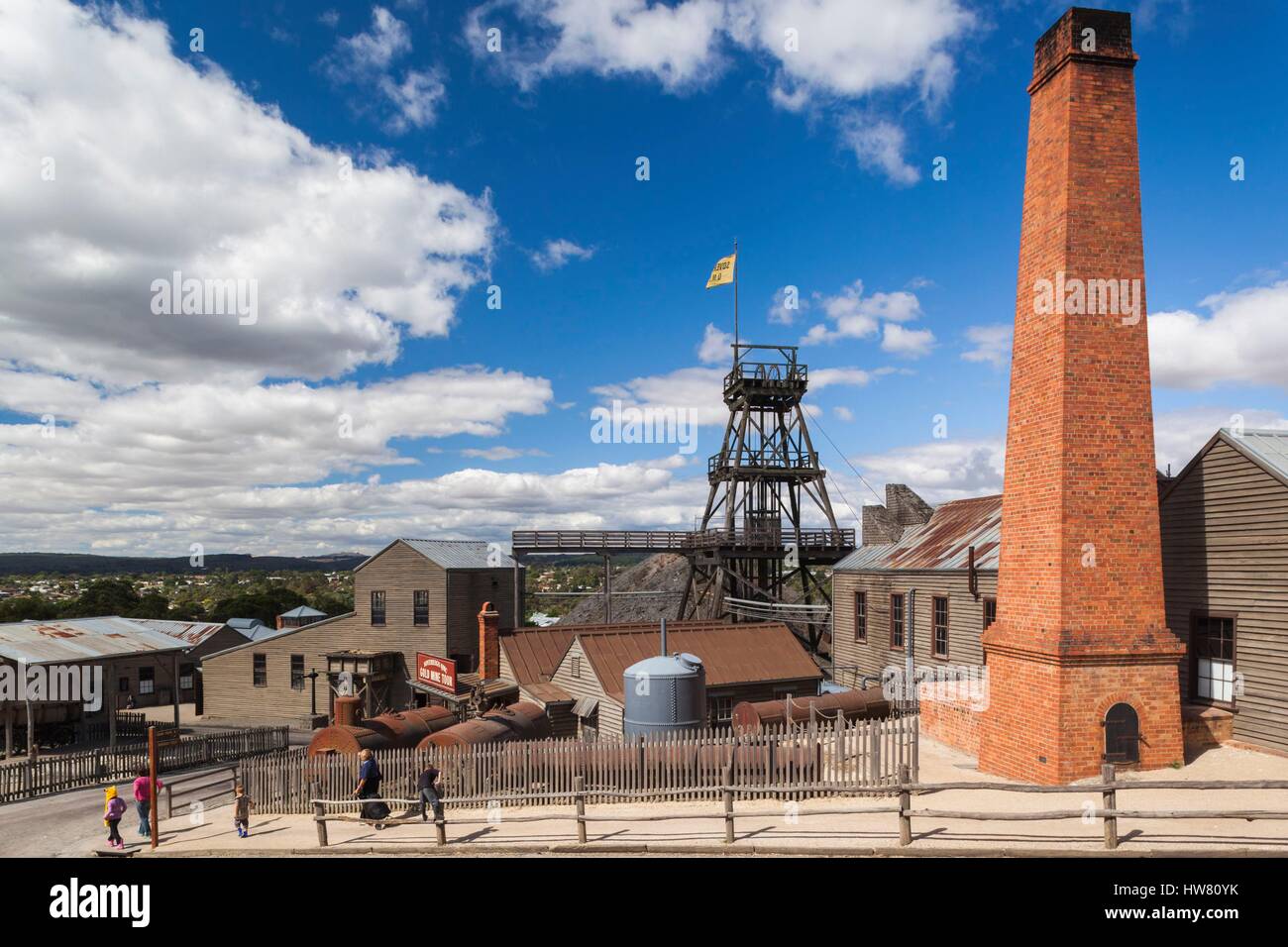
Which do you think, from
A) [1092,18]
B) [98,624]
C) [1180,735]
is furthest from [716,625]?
[98,624]

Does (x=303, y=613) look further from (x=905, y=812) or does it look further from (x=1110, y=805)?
(x=1110, y=805)

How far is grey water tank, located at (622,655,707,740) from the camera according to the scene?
62.8 ft

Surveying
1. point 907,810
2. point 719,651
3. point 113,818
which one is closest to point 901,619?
point 719,651

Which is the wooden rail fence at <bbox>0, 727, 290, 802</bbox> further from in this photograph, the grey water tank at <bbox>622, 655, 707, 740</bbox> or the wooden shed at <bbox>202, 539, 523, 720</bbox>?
the grey water tank at <bbox>622, 655, 707, 740</bbox>

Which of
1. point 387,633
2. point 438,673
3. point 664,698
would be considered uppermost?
point 664,698

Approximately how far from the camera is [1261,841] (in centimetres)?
1041

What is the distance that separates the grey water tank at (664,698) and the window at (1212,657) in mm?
10746

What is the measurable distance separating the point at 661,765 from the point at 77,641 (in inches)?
1012

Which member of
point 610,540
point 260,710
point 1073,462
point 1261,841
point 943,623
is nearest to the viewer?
point 1261,841

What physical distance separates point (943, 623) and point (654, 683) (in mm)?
10482

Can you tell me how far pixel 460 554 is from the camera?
40906mm

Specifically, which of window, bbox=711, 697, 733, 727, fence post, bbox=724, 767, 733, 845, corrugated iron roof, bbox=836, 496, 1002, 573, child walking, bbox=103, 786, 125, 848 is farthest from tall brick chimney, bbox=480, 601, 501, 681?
fence post, bbox=724, 767, 733, 845

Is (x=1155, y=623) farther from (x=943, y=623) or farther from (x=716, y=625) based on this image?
(x=716, y=625)

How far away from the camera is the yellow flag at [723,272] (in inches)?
1747
